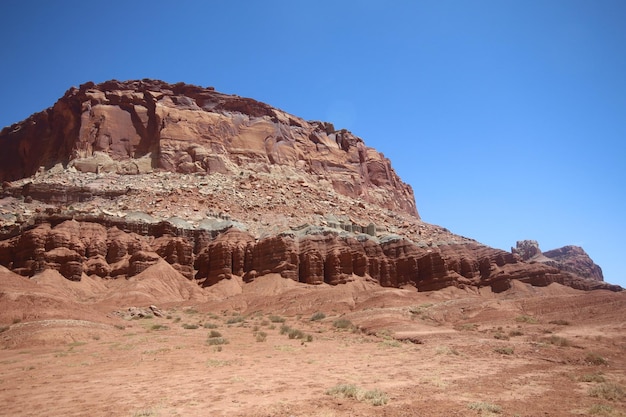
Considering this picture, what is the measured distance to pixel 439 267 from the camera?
53.9 metres

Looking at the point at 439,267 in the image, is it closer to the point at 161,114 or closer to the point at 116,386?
the point at 116,386

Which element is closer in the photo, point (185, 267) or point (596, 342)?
point (596, 342)

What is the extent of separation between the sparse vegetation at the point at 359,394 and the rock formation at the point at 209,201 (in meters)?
38.8

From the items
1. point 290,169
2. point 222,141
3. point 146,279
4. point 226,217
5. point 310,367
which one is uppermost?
point 222,141

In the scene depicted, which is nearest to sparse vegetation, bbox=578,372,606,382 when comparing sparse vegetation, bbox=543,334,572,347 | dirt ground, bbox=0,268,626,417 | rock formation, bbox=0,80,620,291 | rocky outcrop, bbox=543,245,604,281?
dirt ground, bbox=0,268,626,417

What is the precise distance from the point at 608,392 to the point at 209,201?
56800mm

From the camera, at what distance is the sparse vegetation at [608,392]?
11.3 metres

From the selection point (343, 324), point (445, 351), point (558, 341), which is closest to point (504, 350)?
point (445, 351)

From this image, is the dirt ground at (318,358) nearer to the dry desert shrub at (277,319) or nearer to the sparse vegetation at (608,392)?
the sparse vegetation at (608,392)

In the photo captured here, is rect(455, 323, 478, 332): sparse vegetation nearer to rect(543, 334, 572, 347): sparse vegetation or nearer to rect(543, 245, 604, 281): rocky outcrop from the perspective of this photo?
rect(543, 334, 572, 347): sparse vegetation

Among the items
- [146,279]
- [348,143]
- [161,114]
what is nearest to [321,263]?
[146,279]

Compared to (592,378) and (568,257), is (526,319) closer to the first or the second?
(592,378)

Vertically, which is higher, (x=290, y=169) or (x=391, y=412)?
(x=290, y=169)

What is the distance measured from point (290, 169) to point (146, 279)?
152ft
